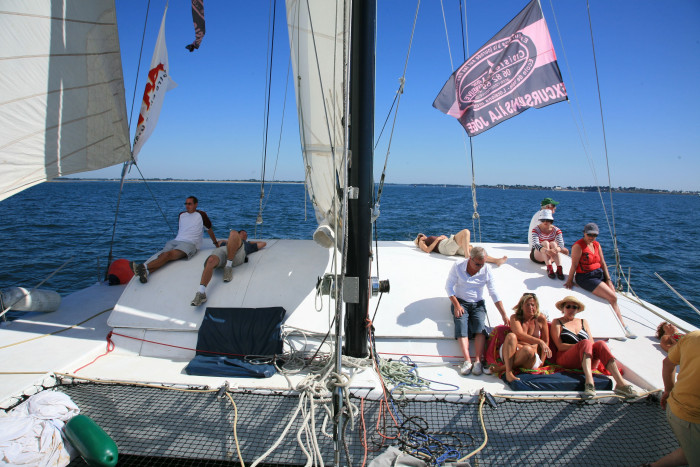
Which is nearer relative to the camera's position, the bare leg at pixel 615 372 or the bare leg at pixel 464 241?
the bare leg at pixel 615 372

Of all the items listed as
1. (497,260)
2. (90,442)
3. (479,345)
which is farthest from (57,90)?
(497,260)

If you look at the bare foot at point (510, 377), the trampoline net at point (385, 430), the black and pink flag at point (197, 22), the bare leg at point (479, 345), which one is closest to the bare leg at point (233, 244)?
the trampoline net at point (385, 430)

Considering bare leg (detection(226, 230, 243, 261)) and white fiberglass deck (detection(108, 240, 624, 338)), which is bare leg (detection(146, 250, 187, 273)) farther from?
bare leg (detection(226, 230, 243, 261))

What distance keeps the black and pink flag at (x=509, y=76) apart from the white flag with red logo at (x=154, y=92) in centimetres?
437

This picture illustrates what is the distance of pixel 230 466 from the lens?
2.66m

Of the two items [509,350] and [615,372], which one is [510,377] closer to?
[509,350]

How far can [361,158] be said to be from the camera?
10.6 ft

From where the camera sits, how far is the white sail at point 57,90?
12.2 feet

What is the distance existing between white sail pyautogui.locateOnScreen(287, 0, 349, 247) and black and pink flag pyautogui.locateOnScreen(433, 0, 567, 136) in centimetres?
271

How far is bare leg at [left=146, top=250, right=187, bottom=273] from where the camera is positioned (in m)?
4.94

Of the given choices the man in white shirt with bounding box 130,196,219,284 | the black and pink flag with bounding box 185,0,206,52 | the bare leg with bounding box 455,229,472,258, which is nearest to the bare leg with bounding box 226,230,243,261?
the man in white shirt with bounding box 130,196,219,284

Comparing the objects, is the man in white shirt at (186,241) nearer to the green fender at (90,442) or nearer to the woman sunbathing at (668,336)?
the green fender at (90,442)

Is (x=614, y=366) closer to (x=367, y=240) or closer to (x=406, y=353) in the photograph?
(x=406, y=353)

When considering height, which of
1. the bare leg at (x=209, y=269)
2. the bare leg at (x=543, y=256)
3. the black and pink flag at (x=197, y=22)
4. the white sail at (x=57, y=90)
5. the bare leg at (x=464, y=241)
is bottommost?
the bare leg at (x=209, y=269)
